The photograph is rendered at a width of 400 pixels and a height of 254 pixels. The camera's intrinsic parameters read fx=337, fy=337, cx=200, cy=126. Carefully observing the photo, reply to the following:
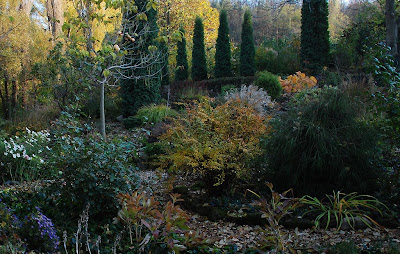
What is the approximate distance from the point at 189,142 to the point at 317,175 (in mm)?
1399

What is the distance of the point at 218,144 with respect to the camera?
12.0 feet

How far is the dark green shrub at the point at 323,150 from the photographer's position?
11.2 ft

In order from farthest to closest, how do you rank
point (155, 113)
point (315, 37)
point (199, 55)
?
point (199, 55) < point (315, 37) < point (155, 113)

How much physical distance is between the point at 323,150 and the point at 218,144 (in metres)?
1.08

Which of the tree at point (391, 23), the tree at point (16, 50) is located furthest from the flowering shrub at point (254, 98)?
the tree at point (16, 50)

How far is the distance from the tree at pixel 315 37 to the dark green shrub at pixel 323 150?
10.3 metres

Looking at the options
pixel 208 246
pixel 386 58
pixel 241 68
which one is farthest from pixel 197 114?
pixel 241 68

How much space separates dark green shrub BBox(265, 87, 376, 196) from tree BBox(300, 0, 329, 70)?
10271 millimetres

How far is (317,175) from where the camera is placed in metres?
3.57

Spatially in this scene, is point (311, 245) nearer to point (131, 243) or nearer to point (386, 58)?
point (131, 243)

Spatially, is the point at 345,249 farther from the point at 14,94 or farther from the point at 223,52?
the point at 223,52

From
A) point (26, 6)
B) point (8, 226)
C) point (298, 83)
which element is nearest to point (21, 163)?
point (8, 226)

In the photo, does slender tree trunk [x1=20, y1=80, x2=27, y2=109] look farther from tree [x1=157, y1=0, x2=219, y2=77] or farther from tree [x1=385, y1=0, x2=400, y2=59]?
tree [x1=385, y1=0, x2=400, y2=59]

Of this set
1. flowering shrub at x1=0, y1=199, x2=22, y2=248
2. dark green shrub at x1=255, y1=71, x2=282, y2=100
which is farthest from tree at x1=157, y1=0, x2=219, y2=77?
flowering shrub at x1=0, y1=199, x2=22, y2=248
